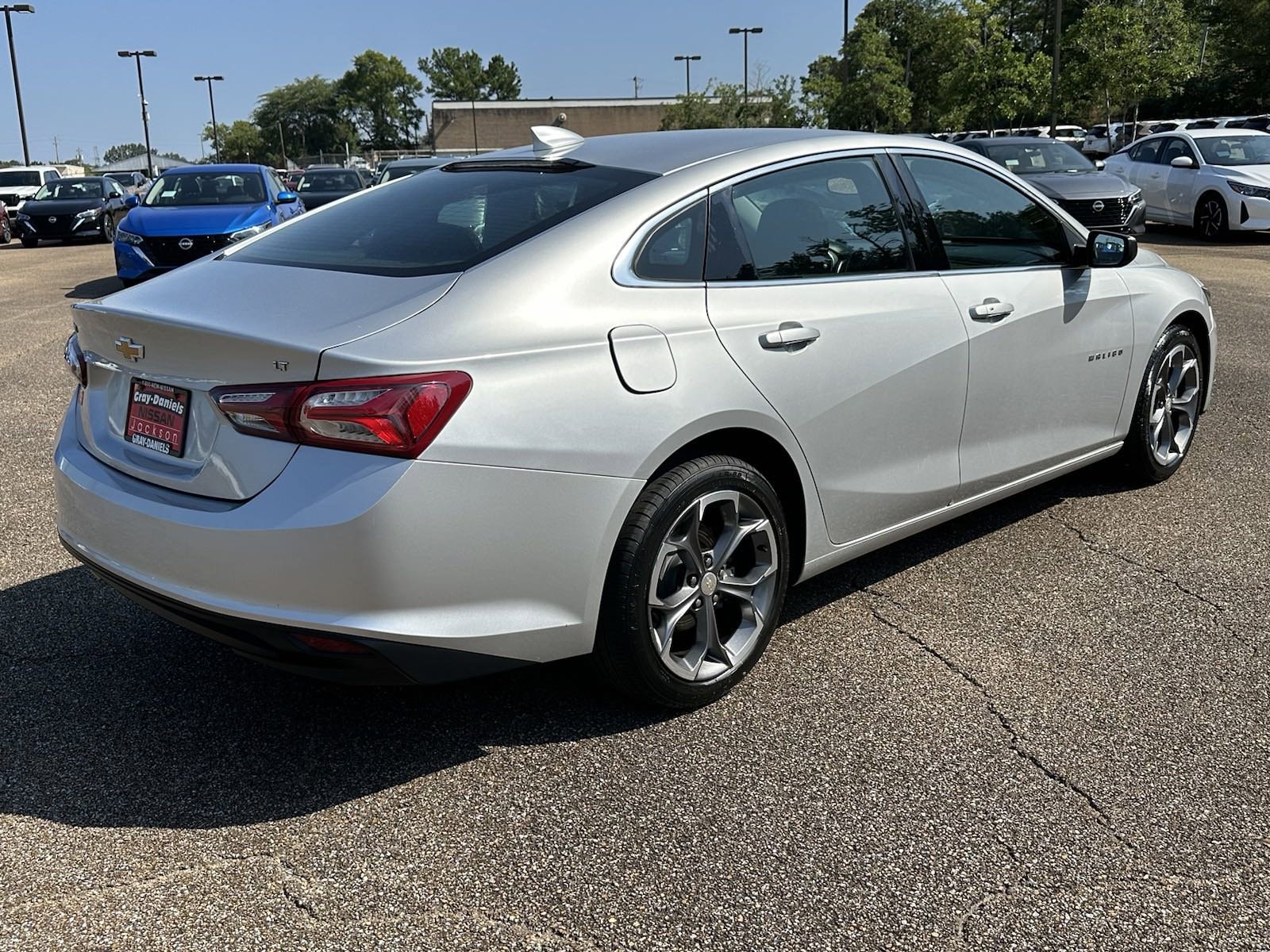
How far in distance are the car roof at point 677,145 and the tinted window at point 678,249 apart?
0.19 metres

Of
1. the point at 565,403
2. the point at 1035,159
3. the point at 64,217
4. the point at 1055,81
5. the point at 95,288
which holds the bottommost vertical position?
the point at 95,288

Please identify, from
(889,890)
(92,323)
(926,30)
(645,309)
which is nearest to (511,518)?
(645,309)

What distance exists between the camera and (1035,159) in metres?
16.0

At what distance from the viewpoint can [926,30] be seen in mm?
67562

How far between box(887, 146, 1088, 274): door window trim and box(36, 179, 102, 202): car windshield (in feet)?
84.0

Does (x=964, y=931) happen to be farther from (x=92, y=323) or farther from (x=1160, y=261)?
(x=1160, y=261)

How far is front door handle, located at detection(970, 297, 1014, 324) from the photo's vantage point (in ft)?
13.2

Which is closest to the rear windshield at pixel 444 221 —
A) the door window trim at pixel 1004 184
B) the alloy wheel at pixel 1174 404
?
the door window trim at pixel 1004 184

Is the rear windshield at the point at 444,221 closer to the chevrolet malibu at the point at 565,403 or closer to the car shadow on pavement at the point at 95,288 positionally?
the chevrolet malibu at the point at 565,403

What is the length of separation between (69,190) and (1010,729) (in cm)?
2737

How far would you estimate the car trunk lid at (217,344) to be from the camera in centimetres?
269

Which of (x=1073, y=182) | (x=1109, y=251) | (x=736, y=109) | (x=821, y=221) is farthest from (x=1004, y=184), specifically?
(x=736, y=109)

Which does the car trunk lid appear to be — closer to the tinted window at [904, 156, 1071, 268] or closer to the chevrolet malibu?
the chevrolet malibu

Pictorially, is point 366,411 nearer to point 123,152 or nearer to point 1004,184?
point 1004,184
